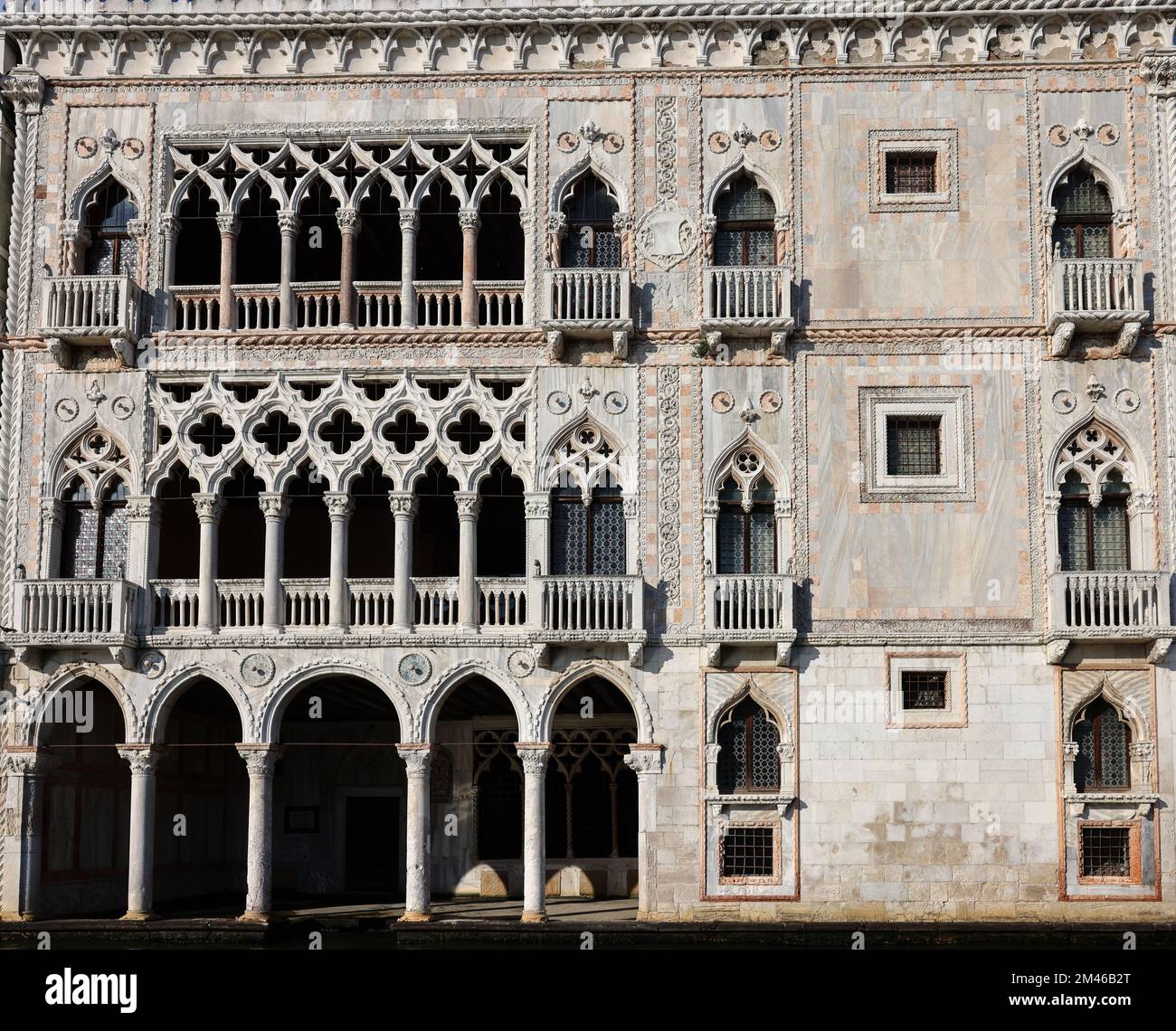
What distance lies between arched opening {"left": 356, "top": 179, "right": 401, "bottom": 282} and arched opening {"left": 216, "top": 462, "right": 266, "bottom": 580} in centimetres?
486

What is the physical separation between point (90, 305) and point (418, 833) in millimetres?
10323

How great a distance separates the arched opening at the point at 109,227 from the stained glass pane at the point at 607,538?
9.31m

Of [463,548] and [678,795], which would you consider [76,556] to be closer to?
[463,548]

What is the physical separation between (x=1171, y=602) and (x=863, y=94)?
976 cm

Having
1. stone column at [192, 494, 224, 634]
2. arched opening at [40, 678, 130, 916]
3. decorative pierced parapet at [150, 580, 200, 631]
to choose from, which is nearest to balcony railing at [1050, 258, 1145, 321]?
stone column at [192, 494, 224, 634]

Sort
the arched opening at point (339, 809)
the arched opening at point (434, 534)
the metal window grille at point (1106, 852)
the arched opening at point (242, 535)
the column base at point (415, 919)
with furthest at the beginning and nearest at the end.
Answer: the arched opening at point (339, 809) < the arched opening at point (434, 534) < the arched opening at point (242, 535) < the column base at point (415, 919) < the metal window grille at point (1106, 852)

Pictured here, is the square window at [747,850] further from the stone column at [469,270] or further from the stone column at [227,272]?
the stone column at [227,272]

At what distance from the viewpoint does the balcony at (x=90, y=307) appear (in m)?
25.6

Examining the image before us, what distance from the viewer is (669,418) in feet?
84.0

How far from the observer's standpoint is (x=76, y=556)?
26047mm

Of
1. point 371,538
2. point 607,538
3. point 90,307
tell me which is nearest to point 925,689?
point 607,538

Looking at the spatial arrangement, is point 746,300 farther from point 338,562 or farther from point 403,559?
point 338,562

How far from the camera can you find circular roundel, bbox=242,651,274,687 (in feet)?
82.9

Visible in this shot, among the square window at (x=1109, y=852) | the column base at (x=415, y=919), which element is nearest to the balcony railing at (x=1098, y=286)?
the square window at (x=1109, y=852)
